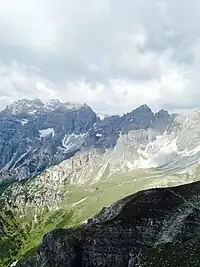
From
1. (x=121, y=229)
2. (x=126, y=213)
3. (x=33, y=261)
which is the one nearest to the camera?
(x=121, y=229)

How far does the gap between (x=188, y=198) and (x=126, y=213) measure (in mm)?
15861

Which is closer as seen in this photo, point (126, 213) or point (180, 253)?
point (180, 253)

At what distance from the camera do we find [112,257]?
8594cm

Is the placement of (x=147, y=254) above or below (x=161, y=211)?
below

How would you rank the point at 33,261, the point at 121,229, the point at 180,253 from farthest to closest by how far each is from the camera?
1. the point at 33,261
2. the point at 121,229
3. the point at 180,253

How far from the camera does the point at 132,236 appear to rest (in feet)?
290

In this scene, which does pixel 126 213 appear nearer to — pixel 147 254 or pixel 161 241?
pixel 161 241

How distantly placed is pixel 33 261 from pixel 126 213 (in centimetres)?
2717

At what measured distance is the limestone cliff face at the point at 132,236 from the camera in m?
81.8

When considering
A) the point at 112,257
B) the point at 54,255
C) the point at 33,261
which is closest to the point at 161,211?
the point at 112,257

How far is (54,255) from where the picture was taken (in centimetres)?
9194

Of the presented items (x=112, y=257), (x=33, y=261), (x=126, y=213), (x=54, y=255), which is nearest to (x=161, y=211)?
(x=126, y=213)

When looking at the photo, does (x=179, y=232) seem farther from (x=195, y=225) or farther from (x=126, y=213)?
(x=126, y=213)

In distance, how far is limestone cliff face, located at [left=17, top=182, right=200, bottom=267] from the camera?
81.8m
